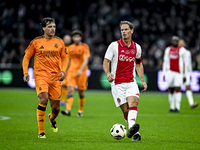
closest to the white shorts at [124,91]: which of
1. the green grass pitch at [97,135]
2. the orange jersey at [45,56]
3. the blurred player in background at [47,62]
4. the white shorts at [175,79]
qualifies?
the green grass pitch at [97,135]

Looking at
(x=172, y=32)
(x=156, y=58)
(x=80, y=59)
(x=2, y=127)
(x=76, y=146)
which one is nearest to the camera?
(x=76, y=146)

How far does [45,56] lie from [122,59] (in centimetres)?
148

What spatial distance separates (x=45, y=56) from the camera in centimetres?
680

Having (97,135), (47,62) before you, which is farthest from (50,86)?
(97,135)

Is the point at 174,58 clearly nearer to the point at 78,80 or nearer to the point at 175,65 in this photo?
the point at 175,65

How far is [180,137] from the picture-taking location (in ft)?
23.2

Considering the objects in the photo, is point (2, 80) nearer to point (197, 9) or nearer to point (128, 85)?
point (197, 9)

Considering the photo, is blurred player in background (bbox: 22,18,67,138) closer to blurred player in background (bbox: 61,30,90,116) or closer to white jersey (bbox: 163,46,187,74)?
blurred player in background (bbox: 61,30,90,116)

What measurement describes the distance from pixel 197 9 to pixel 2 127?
18428 mm

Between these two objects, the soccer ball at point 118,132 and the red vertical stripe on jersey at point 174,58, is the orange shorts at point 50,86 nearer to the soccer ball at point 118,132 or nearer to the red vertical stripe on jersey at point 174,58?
the soccer ball at point 118,132

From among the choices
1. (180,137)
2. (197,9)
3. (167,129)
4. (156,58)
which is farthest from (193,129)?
(197,9)

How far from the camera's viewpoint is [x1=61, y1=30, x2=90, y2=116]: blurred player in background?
10.9 metres

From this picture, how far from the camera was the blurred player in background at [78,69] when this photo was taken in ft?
35.8

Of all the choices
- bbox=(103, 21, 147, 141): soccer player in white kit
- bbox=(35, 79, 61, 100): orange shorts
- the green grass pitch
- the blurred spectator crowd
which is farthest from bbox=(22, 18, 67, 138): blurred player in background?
the blurred spectator crowd
